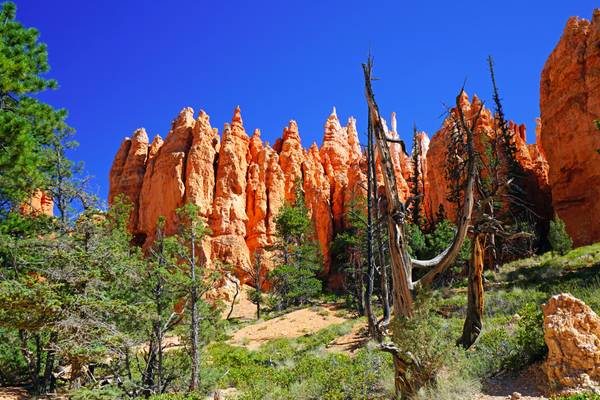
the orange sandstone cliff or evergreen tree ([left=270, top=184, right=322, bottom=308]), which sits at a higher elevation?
the orange sandstone cliff

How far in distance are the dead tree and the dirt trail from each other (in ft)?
45.4

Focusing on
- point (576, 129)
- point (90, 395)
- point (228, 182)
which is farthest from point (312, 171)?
point (90, 395)

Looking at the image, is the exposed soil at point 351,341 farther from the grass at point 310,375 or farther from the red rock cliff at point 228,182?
the red rock cliff at point 228,182

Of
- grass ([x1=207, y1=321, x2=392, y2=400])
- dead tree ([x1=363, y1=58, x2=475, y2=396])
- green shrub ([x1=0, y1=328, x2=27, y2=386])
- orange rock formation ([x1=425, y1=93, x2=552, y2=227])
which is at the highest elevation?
orange rock formation ([x1=425, y1=93, x2=552, y2=227])

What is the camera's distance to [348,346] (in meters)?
14.6

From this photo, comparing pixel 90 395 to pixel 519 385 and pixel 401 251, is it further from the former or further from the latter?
pixel 519 385

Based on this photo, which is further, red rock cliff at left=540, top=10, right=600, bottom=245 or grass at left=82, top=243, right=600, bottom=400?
red rock cliff at left=540, top=10, right=600, bottom=245

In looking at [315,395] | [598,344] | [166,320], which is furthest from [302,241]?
[598,344]

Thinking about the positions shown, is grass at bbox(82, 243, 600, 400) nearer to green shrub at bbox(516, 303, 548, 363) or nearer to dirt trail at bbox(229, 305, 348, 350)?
→ green shrub at bbox(516, 303, 548, 363)

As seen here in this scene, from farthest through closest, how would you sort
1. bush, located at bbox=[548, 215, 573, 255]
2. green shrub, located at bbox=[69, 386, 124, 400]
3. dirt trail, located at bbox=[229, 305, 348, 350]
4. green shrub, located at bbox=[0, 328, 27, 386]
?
bush, located at bbox=[548, 215, 573, 255] < dirt trail, located at bbox=[229, 305, 348, 350] < green shrub, located at bbox=[0, 328, 27, 386] < green shrub, located at bbox=[69, 386, 124, 400]

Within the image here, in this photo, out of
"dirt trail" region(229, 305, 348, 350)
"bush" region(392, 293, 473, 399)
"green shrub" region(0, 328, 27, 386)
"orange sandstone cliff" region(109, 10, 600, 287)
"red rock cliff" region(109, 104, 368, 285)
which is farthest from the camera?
"red rock cliff" region(109, 104, 368, 285)

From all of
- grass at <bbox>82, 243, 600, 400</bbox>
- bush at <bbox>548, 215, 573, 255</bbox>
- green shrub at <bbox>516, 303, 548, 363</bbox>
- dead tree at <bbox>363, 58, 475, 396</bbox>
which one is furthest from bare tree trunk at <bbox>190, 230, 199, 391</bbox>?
bush at <bbox>548, 215, 573, 255</bbox>

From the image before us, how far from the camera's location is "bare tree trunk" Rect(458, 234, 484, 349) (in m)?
9.77

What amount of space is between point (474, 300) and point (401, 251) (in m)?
3.39
